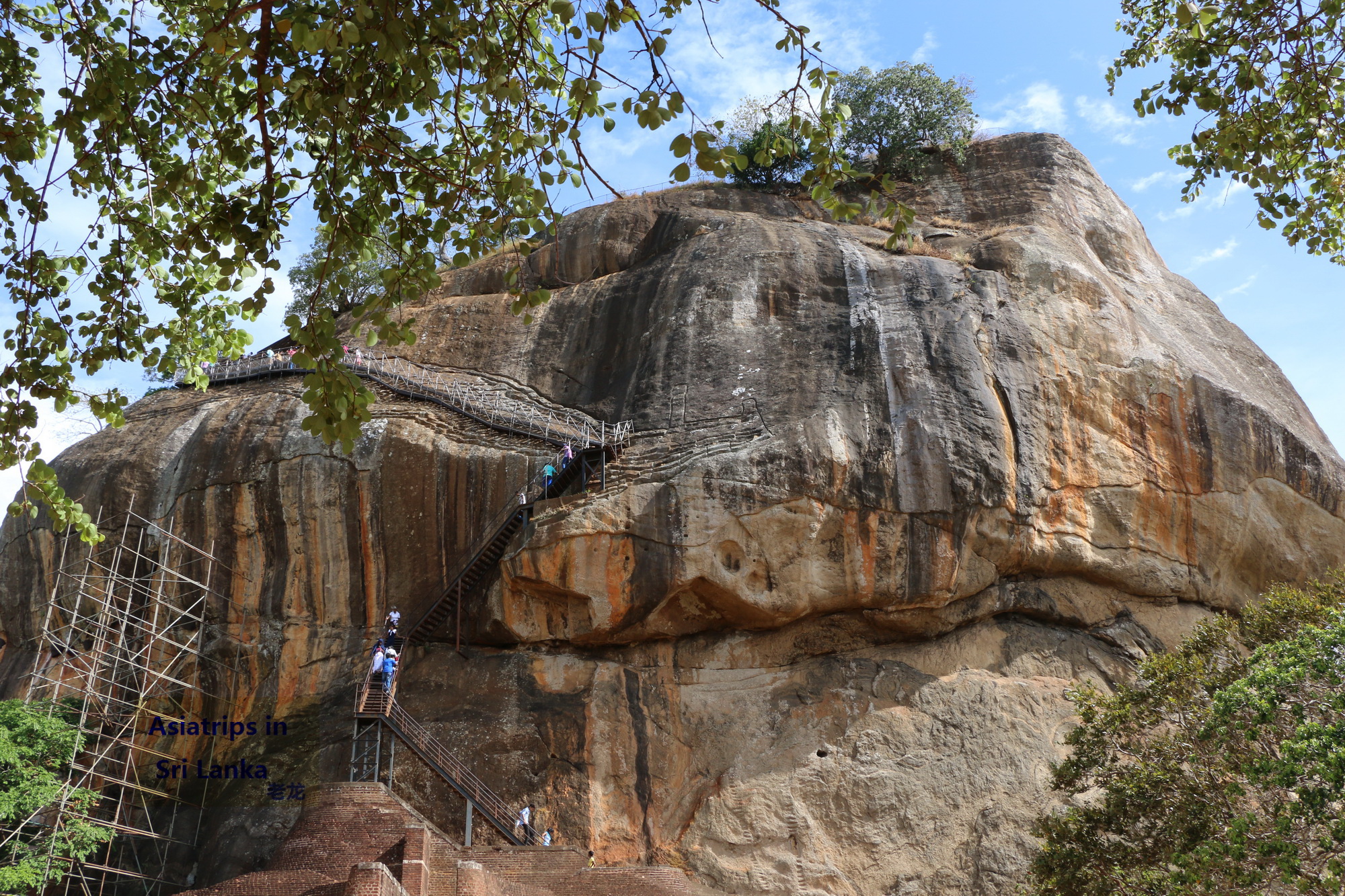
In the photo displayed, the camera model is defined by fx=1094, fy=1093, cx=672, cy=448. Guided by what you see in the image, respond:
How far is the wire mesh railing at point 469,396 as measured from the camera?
68.4ft

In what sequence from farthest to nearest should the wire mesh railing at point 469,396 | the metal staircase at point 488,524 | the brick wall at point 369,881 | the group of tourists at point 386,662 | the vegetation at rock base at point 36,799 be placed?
the wire mesh railing at point 469,396 < the group of tourists at point 386,662 < the metal staircase at point 488,524 < the vegetation at rock base at point 36,799 < the brick wall at point 369,881

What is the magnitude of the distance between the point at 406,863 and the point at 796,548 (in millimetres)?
8380

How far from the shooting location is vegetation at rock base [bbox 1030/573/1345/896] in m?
10.8

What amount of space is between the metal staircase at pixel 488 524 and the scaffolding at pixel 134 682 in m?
3.40

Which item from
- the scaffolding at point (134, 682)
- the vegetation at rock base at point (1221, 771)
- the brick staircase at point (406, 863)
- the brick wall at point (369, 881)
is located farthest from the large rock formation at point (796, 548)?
the brick wall at point (369, 881)

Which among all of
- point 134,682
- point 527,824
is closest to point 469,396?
point 134,682

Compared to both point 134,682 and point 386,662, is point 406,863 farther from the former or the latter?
point 134,682

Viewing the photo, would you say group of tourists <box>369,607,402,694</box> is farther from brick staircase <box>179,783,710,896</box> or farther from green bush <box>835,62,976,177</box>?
green bush <box>835,62,976,177</box>

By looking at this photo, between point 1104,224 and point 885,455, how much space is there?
389 inches

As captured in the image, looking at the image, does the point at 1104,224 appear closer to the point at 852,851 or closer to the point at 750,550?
the point at 750,550

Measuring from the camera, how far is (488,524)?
2003 centimetres

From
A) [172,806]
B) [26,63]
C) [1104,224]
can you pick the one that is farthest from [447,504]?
[1104,224]

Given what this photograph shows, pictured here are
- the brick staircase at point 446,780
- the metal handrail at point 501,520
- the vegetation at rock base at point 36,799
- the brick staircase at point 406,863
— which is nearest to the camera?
the brick staircase at point 406,863

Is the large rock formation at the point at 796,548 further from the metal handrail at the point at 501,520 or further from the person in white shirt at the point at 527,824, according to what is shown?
the person in white shirt at the point at 527,824
